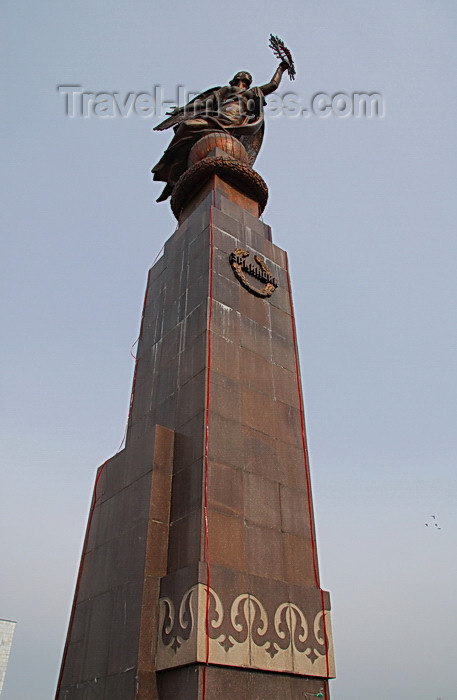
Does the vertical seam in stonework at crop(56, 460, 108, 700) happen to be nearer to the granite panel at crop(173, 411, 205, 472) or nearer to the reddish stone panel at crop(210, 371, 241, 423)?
the granite panel at crop(173, 411, 205, 472)

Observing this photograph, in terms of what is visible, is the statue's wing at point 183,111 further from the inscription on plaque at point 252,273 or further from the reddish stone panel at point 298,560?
the reddish stone panel at point 298,560

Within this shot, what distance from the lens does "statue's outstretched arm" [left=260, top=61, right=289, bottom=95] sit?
21698 millimetres

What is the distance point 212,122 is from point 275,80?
5.78 metres

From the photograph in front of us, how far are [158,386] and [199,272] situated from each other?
294 centimetres

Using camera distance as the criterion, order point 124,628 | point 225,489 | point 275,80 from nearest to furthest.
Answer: point 124,628, point 225,489, point 275,80

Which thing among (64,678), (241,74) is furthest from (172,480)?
(241,74)

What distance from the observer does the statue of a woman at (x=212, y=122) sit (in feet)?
60.1

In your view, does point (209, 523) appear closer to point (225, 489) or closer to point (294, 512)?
point (225, 489)

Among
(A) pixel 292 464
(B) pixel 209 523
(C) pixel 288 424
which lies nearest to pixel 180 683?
(B) pixel 209 523

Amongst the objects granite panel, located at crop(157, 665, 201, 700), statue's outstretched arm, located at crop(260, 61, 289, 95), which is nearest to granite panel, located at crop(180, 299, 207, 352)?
granite panel, located at crop(157, 665, 201, 700)

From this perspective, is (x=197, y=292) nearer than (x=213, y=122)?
Yes

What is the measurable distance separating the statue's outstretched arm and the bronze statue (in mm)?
165

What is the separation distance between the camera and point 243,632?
8531mm

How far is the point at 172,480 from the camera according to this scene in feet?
33.9
